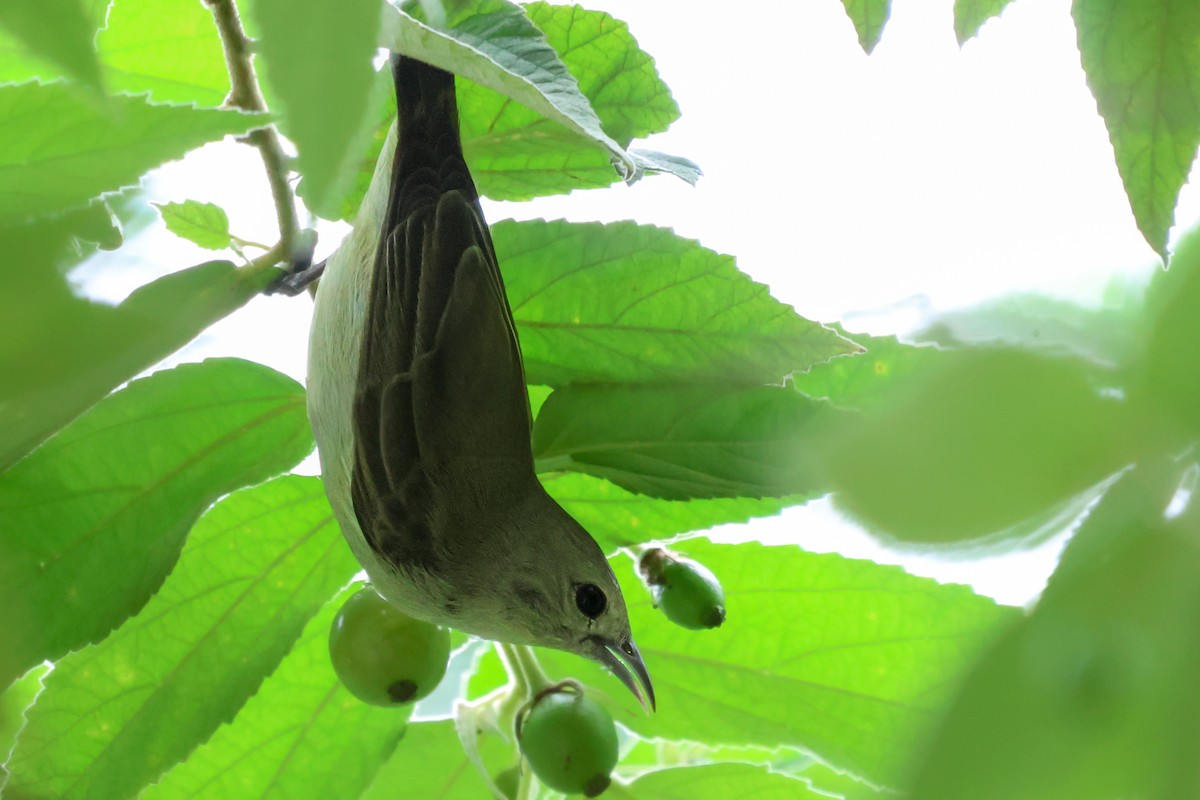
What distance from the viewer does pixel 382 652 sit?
2.67ft

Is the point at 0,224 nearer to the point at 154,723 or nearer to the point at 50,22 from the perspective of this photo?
the point at 50,22

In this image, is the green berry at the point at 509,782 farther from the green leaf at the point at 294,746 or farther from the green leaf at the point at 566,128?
the green leaf at the point at 566,128

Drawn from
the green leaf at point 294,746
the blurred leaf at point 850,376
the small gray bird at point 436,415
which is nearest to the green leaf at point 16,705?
the green leaf at point 294,746

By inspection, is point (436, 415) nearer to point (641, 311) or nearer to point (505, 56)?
point (641, 311)

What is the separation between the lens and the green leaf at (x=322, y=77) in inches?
8.4

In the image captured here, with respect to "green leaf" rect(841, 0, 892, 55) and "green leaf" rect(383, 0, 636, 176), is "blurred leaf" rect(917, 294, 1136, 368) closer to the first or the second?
"green leaf" rect(383, 0, 636, 176)

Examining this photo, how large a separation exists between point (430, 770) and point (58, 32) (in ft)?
2.76

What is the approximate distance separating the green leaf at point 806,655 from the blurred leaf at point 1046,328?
62 centimetres

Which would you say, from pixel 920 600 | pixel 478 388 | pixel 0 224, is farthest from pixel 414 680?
pixel 0 224

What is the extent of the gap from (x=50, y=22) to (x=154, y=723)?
71 centimetres

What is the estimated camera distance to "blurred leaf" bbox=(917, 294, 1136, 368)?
0.82 ft

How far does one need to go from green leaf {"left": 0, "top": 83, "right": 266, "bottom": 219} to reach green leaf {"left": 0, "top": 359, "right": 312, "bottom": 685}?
38 cm

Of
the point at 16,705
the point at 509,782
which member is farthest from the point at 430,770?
the point at 16,705

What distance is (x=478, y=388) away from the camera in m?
0.80
